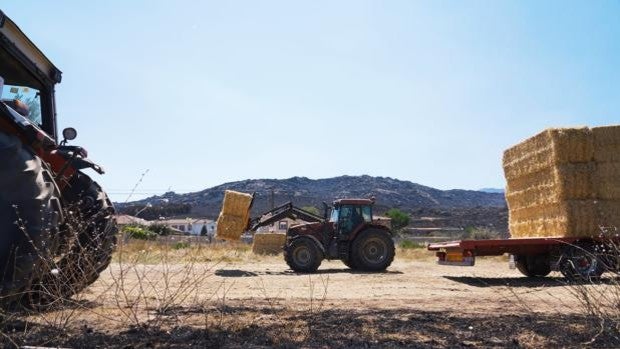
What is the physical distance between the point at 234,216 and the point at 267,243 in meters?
6.37

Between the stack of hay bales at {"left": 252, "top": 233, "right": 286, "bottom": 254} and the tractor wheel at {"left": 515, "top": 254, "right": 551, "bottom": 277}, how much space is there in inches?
483

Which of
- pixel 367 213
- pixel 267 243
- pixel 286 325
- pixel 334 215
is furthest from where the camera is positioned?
pixel 267 243

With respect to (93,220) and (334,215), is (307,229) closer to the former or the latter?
(334,215)

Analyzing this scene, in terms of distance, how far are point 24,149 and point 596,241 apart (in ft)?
34.1

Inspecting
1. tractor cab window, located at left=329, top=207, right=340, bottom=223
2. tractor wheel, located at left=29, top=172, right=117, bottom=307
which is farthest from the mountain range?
tractor wheel, located at left=29, top=172, right=117, bottom=307

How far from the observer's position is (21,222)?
14.4 ft

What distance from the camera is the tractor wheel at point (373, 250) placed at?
15.2m

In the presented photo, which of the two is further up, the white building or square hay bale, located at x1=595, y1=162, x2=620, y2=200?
square hay bale, located at x1=595, y1=162, x2=620, y2=200

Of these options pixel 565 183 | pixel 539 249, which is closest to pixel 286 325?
pixel 539 249

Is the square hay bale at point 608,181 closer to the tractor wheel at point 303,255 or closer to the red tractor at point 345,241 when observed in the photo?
the red tractor at point 345,241

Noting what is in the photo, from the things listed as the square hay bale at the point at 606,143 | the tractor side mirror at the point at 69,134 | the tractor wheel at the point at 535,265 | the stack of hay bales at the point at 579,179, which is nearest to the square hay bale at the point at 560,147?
the stack of hay bales at the point at 579,179

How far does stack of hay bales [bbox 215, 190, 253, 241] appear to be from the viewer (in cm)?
1739

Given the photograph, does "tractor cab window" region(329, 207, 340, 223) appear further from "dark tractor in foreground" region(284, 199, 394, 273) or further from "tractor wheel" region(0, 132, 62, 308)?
"tractor wheel" region(0, 132, 62, 308)

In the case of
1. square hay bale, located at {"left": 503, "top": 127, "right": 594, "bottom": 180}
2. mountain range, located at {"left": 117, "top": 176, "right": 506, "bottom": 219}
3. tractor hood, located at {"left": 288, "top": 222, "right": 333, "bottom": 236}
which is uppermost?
mountain range, located at {"left": 117, "top": 176, "right": 506, "bottom": 219}
